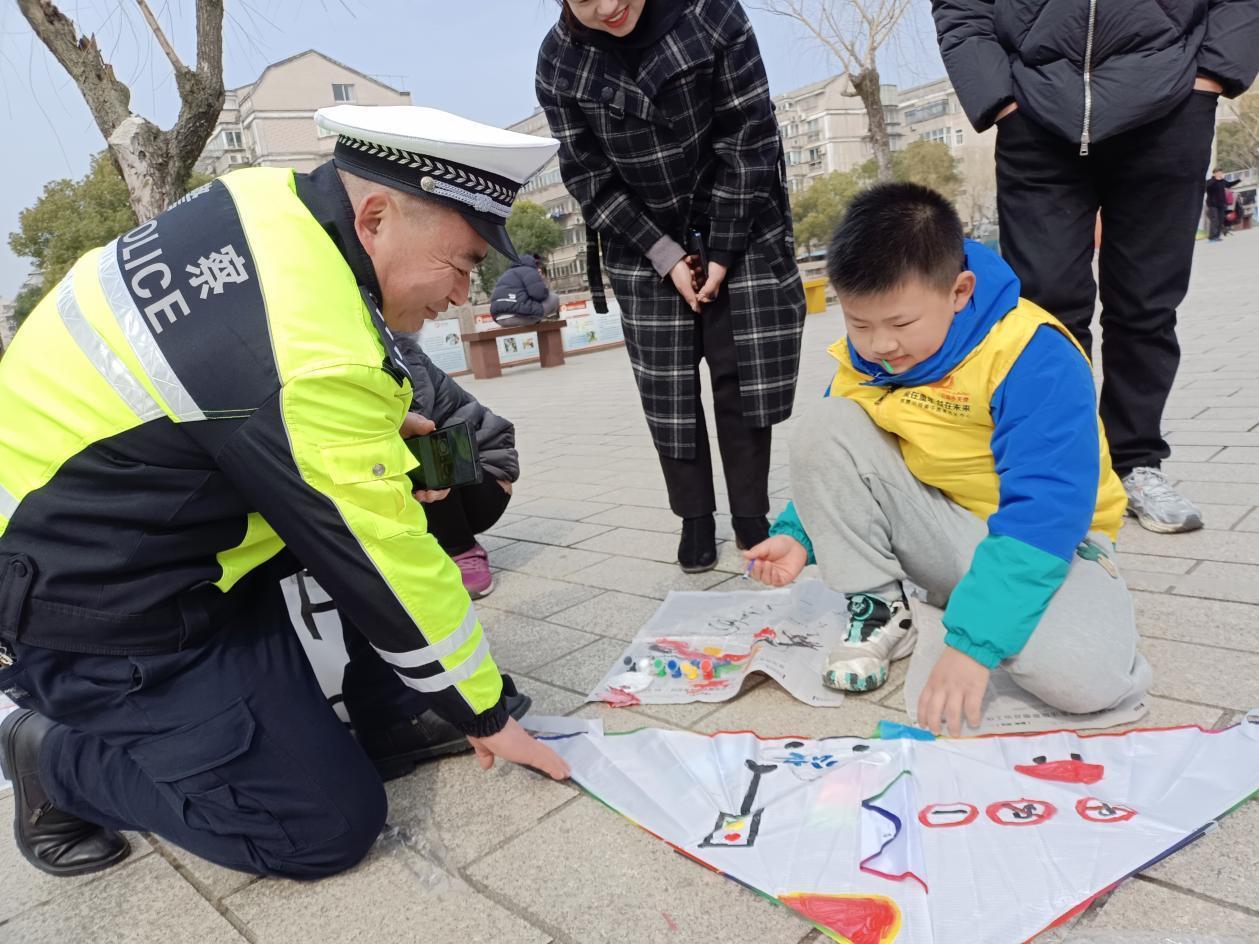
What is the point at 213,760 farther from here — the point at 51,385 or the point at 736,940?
the point at 736,940

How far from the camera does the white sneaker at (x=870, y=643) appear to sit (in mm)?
2074

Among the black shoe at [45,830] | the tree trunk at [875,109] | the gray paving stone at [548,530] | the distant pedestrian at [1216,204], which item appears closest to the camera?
the black shoe at [45,830]

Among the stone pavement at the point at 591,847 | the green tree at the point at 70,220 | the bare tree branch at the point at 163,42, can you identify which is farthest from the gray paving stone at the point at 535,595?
the green tree at the point at 70,220

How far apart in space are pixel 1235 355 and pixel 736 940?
19.3 ft

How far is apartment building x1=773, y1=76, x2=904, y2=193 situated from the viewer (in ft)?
299

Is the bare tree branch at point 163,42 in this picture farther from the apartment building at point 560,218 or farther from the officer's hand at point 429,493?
the apartment building at point 560,218

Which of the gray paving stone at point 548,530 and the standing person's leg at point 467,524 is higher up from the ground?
the standing person's leg at point 467,524

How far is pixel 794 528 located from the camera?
230 cm

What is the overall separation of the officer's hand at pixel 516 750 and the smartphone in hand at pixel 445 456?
24.8 inches

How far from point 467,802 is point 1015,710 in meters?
1.06

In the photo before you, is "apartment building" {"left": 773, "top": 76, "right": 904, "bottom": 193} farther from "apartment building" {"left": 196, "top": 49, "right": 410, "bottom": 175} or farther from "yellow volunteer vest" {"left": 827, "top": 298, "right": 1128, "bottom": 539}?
"yellow volunteer vest" {"left": 827, "top": 298, "right": 1128, "bottom": 539}

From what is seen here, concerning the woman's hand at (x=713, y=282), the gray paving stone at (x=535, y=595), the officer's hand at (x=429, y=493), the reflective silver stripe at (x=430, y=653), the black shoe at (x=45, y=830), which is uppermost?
the woman's hand at (x=713, y=282)

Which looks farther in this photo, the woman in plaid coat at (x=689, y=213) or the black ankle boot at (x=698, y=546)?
the black ankle boot at (x=698, y=546)

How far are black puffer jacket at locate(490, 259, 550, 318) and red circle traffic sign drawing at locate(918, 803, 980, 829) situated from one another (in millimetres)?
10649
